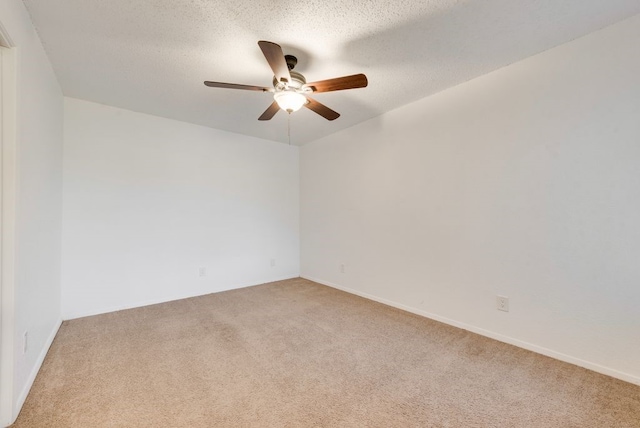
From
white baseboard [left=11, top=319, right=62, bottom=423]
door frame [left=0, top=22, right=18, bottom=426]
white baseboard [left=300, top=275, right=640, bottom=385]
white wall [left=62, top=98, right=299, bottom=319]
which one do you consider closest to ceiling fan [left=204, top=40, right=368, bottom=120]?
door frame [left=0, top=22, right=18, bottom=426]

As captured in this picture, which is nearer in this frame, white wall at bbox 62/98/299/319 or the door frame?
the door frame

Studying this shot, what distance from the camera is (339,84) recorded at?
6.26 feet

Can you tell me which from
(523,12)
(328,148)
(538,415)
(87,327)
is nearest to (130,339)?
(87,327)

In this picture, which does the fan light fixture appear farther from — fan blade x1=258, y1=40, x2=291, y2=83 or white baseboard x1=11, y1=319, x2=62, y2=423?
white baseboard x1=11, y1=319, x2=62, y2=423

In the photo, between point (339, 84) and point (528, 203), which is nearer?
point (339, 84)

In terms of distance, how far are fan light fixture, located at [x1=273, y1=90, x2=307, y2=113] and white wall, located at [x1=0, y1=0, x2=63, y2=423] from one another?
1.46m

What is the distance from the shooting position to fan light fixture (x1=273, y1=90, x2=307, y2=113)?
2.03m

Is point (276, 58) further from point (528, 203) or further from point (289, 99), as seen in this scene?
A: point (528, 203)

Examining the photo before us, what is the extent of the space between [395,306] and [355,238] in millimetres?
1002

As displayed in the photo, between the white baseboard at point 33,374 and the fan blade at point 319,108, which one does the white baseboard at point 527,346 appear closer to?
the fan blade at point 319,108

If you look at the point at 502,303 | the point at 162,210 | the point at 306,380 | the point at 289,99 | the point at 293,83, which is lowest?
the point at 306,380

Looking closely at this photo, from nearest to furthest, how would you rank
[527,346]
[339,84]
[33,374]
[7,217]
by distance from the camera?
[7,217] → [33,374] → [339,84] → [527,346]

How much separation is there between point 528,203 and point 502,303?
869 millimetres

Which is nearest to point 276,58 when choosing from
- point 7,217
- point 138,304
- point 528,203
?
point 7,217
